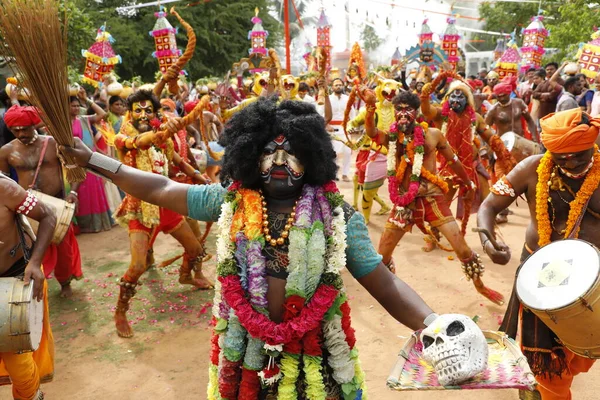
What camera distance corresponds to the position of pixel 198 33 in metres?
26.6

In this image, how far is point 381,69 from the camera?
10.1 metres

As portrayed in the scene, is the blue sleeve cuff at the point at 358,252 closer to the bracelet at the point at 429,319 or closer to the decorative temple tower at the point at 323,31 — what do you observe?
the bracelet at the point at 429,319

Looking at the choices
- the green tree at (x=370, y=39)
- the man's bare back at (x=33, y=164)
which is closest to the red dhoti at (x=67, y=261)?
the man's bare back at (x=33, y=164)

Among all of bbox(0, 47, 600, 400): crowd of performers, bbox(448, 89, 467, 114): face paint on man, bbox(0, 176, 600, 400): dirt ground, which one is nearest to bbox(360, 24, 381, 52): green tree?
bbox(448, 89, 467, 114): face paint on man

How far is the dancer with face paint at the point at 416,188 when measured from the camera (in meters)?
5.41

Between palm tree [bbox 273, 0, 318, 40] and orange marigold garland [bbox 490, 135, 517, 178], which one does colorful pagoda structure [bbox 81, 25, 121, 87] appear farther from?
palm tree [bbox 273, 0, 318, 40]

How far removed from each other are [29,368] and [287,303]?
2.24 m

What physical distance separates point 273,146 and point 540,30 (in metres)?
15.5

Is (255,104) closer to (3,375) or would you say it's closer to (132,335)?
(3,375)

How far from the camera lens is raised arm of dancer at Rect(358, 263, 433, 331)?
2.41 metres

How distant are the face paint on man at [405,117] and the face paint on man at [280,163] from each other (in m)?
3.45

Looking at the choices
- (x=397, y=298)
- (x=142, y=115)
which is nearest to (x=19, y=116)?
(x=142, y=115)

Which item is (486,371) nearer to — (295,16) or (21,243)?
(21,243)

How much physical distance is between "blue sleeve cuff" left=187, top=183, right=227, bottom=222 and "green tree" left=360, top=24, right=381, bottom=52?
225ft
